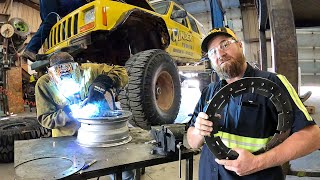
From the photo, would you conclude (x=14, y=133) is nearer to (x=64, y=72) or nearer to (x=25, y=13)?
(x=64, y=72)

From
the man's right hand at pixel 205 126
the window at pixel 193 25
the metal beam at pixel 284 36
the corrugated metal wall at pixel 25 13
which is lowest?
the man's right hand at pixel 205 126

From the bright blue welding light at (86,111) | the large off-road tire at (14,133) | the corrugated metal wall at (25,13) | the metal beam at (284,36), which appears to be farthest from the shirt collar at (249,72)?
the corrugated metal wall at (25,13)

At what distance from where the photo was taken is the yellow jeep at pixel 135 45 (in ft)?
11.3

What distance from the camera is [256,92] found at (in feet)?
3.91

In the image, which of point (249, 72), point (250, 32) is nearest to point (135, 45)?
point (249, 72)

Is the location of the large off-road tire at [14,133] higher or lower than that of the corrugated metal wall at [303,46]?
lower

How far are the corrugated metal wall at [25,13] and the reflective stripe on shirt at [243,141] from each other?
484 inches

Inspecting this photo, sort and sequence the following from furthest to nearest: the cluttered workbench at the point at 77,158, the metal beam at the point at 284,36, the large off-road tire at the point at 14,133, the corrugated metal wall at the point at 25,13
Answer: the corrugated metal wall at the point at 25,13, the large off-road tire at the point at 14,133, the metal beam at the point at 284,36, the cluttered workbench at the point at 77,158

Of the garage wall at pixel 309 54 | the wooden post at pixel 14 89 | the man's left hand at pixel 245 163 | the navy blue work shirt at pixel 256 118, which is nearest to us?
the man's left hand at pixel 245 163

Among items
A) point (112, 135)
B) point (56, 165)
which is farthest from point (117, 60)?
point (56, 165)

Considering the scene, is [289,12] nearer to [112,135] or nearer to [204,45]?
[204,45]

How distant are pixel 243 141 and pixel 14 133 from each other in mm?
3435

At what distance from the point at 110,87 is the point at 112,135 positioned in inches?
16.8

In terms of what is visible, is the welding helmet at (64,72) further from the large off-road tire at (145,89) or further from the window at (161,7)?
the window at (161,7)
